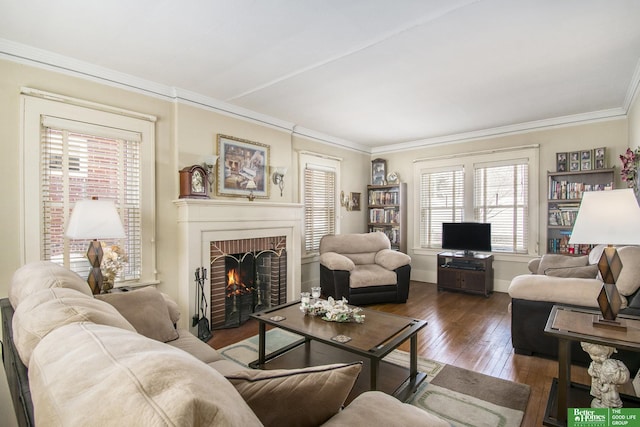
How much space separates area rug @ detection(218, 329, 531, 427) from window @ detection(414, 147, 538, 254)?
316cm

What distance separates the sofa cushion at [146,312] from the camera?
76.7 inches

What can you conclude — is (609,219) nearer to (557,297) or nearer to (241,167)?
(557,297)

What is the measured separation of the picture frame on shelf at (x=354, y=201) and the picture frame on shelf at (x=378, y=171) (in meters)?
0.48

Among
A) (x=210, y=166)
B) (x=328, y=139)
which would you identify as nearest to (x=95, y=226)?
(x=210, y=166)

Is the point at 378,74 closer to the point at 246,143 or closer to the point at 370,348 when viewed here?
the point at 246,143

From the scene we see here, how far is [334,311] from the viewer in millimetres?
2588

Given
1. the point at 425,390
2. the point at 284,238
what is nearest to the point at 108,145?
the point at 284,238

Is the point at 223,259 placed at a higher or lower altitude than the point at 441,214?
lower

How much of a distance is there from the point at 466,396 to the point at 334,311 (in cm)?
109

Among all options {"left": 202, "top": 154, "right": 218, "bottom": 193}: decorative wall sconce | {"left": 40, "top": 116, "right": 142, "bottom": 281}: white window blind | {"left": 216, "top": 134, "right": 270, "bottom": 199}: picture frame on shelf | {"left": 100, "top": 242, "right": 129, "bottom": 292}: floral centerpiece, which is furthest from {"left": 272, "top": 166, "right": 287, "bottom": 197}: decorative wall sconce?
{"left": 100, "top": 242, "right": 129, "bottom": 292}: floral centerpiece

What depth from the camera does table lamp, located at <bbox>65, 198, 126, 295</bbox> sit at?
243 centimetres

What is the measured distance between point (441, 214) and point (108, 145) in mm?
5031

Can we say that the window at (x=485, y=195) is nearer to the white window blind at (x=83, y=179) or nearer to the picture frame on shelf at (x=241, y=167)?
the picture frame on shelf at (x=241, y=167)

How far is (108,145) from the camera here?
312 centimetres
